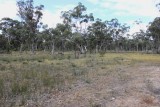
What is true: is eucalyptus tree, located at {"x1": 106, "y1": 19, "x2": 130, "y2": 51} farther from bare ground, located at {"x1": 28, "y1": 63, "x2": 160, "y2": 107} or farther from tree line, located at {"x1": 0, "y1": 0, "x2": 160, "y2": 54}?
bare ground, located at {"x1": 28, "y1": 63, "x2": 160, "y2": 107}

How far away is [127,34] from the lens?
393 feet

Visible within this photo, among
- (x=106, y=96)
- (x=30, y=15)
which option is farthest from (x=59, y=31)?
(x=106, y=96)

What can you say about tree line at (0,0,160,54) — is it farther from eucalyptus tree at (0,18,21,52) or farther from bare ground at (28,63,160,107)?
bare ground at (28,63,160,107)

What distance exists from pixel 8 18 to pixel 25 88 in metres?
78.0

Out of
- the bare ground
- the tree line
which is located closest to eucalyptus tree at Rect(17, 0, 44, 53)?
the tree line

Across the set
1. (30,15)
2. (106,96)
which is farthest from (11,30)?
(106,96)

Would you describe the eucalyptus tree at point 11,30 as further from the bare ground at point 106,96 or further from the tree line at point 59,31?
the bare ground at point 106,96

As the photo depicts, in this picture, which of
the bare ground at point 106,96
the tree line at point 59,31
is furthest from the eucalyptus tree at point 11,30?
the bare ground at point 106,96

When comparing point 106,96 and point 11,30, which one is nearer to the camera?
point 106,96

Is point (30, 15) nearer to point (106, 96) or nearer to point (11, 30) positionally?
point (11, 30)

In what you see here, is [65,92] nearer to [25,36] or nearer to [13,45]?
[25,36]

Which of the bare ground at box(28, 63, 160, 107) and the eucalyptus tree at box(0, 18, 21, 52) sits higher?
the eucalyptus tree at box(0, 18, 21, 52)

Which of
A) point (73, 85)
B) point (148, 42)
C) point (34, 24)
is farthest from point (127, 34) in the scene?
point (73, 85)

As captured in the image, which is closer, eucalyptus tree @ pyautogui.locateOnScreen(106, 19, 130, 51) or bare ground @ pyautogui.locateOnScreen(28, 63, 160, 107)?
bare ground @ pyautogui.locateOnScreen(28, 63, 160, 107)
